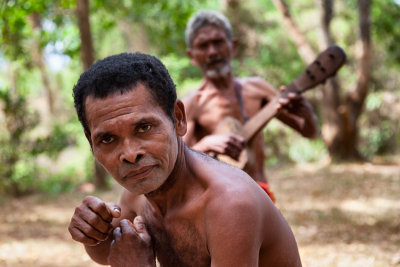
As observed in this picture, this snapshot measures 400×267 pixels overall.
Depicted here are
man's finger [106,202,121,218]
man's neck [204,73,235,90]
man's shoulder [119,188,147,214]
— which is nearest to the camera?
man's finger [106,202,121,218]

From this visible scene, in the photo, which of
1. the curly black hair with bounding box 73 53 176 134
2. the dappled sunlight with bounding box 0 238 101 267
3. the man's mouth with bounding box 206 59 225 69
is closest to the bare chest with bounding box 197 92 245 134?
the man's mouth with bounding box 206 59 225 69

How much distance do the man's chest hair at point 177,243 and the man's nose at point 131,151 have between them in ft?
1.19

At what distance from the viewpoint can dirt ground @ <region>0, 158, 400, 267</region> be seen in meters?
5.03

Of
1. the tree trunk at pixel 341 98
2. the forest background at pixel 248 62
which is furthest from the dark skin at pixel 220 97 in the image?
the tree trunk at pixel 341 98

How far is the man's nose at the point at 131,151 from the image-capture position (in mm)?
1616

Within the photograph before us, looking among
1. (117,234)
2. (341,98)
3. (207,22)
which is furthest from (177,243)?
(341,98)

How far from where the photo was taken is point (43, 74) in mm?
13719

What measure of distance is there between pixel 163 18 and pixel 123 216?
9.04m

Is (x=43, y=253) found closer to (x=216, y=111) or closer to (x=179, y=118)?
(x=216, y=111)

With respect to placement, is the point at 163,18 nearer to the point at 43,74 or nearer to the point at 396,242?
the point at 43,74

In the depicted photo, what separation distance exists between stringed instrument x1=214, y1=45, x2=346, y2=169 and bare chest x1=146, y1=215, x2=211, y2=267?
3.63 feet

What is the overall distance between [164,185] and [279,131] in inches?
409

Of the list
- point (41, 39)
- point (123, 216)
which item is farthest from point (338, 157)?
point (123, 216)

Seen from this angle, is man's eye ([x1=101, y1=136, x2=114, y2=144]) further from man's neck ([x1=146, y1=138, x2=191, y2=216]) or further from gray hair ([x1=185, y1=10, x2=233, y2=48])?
gray hair ([x1=185, y1=10, x2=233, y2=48])
